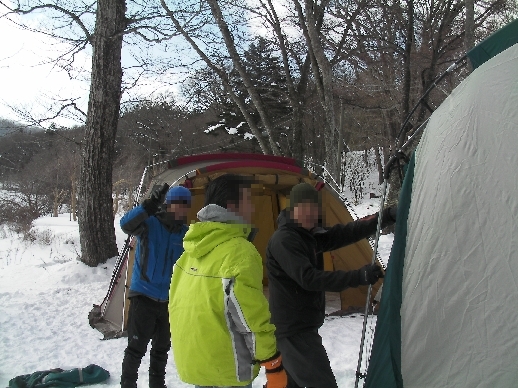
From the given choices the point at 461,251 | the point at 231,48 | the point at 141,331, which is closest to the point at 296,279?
the point at 461,251

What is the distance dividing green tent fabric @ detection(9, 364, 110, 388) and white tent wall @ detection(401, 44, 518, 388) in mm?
2731

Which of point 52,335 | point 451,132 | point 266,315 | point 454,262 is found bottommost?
point 52,335

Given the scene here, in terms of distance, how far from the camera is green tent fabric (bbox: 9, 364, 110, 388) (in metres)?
3.66

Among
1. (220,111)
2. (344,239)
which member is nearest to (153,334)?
(344,239)

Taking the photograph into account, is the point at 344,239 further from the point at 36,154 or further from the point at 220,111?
the point at 36,154

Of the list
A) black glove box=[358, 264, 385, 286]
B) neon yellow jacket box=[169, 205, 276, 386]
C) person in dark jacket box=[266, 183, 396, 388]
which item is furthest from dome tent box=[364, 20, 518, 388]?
neon yellow jacket box=[169, 205, 276, 386]

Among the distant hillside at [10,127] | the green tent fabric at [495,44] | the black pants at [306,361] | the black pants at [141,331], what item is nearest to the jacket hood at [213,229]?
the black pants at [306,361]

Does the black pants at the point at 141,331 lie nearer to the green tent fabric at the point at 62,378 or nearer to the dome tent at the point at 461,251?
the green tent fabric at the point at 62,378

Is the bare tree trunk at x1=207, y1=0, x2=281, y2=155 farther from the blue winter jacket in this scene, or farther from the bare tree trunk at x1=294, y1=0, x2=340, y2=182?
the blue winter jacket

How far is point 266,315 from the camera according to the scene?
1.98 m

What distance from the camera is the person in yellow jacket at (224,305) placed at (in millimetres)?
1933

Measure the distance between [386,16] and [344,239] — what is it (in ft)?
32.8

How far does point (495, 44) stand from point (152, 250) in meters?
2.74

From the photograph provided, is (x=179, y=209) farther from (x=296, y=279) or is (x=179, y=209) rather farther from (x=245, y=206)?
(x=245, y=206)
